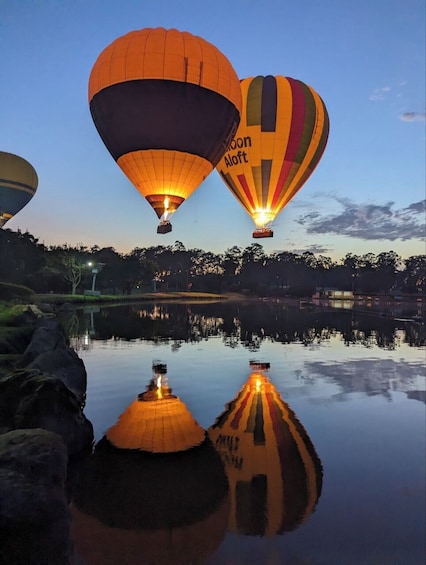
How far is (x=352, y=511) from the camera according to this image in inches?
233

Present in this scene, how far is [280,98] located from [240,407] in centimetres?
1562

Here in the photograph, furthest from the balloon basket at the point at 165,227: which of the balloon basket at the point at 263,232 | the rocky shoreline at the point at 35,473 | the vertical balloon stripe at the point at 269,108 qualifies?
the rocky shoreline at the point at 35,473

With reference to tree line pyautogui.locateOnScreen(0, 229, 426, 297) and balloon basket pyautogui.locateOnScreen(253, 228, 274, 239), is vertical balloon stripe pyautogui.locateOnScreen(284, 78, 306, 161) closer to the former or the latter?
balloon basket pyautogui.locateOnScreen(253, 228, 274, 239)

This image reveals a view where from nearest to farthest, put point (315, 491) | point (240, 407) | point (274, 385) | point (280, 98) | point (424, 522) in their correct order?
1. point (424, 522)
2. point (315, 491)
3. point (240, 407)
4. point (274, 385)
5. point (280, 98)

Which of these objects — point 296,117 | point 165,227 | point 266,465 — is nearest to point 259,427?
point 266,465

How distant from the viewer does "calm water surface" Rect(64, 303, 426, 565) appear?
16.9 ft

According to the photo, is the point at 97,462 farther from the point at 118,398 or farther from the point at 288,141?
the point at 288,141

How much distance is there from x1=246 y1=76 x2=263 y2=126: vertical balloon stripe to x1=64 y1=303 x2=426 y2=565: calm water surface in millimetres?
11387

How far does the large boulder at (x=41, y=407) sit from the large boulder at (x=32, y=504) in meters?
2.09

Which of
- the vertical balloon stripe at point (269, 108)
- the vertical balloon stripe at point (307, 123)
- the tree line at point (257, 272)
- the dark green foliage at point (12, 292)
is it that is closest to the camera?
the vertical balloon stripe at point (269, 108)

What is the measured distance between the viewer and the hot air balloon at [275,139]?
20750 mm

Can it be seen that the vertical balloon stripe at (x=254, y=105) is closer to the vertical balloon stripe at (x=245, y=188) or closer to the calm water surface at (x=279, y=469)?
the vertical balloon stripe at (x=245, y=188)

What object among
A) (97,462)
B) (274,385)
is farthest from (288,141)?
(97,462)

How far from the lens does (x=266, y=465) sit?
23.7 feet
